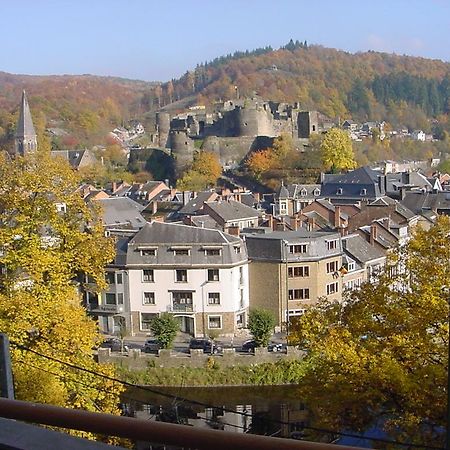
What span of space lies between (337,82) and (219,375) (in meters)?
69.6

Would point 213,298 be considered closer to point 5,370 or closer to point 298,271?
point 298,271

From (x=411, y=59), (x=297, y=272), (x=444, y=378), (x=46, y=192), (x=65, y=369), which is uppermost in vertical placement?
(x=411, y=59)

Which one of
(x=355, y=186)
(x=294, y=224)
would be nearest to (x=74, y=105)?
(x=355, y=186)

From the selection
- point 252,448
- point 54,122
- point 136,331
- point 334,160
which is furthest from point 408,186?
point 54,122

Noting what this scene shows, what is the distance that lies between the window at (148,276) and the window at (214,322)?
1.53 meters

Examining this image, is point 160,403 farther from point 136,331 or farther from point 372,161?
point 372,161

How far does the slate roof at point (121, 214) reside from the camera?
867 inches

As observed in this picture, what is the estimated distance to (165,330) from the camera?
1360 centimetres

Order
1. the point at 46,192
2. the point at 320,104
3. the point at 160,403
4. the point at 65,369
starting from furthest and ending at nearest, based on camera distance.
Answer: the point at 320,104 → the point at 160,403 → the point at 46,192 → the point at 65,369

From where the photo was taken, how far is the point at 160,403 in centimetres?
1184

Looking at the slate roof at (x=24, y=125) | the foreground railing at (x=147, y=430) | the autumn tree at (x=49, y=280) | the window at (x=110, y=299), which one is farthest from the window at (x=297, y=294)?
the slate roof at (x=24, y=125)

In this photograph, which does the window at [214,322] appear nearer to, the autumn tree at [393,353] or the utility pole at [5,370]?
the autumn tree at [393,353]

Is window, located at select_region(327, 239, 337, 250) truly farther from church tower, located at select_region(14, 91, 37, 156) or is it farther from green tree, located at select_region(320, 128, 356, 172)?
church tower, located at select_region(14, 91, 37, 156)

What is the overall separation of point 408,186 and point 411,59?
6317 centimetres
